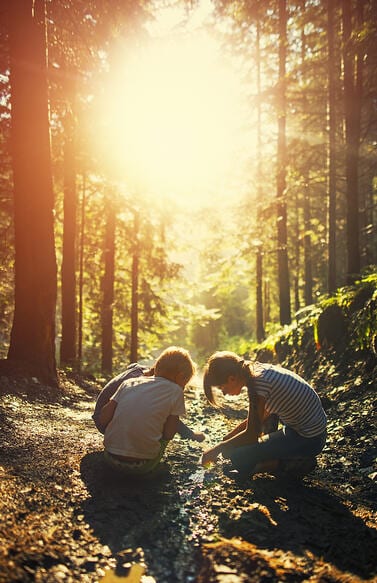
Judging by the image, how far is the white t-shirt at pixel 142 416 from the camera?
3902 millimetres

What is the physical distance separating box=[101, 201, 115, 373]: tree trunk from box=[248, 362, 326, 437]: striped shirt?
37.1 feet

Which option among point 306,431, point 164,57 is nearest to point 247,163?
point 164,57

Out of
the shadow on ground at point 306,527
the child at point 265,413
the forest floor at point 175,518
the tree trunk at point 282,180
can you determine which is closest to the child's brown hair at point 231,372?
the child at point 265,413

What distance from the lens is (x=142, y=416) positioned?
3891 mm

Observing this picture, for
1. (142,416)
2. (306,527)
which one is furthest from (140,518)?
(306,527)

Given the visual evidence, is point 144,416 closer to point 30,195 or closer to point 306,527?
point 306,527

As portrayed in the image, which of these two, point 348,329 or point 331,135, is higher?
point 331,135

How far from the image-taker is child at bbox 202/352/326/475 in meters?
4.18

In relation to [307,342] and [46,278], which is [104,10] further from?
[307,342]

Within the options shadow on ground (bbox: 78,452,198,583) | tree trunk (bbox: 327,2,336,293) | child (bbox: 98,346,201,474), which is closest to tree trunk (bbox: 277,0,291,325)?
tree trunk (bbox: 327,2,336,293)

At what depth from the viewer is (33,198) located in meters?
8.30

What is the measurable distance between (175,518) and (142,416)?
0.87 m

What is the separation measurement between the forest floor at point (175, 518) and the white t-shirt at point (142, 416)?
1.15 feet

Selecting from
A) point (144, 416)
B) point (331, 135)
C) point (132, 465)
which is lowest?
point (132, 465)
